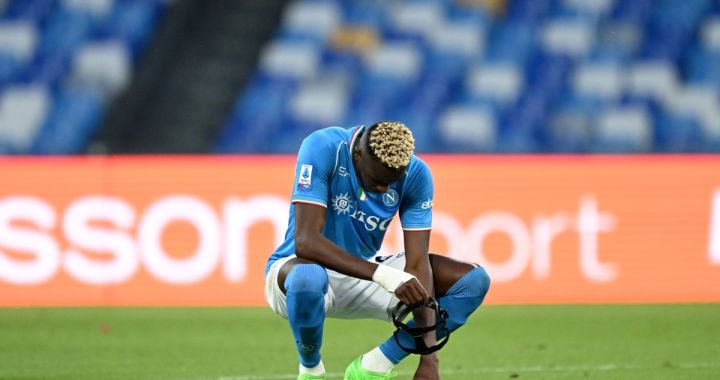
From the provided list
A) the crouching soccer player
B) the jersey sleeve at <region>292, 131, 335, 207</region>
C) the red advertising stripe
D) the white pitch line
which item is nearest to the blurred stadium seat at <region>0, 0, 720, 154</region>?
the red advertising stripe

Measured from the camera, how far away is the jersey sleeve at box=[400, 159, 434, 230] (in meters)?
A: 5.68

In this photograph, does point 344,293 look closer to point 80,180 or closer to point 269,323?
point 269,323

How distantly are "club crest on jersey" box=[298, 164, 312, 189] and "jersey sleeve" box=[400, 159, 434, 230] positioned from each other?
1.63ft

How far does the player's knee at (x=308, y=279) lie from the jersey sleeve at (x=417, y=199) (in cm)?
56

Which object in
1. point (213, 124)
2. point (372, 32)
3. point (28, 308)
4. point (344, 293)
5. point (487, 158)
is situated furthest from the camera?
point (372, 32)

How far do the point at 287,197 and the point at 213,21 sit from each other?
6.14 metres

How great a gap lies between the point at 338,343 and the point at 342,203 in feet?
10.1

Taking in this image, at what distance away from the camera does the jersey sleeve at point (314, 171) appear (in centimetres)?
543

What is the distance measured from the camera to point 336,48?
16047mm

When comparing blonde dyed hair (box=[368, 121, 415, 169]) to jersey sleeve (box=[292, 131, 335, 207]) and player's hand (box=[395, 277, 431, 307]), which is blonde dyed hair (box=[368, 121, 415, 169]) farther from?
player's hand (box=[395, 277, 431, 307])

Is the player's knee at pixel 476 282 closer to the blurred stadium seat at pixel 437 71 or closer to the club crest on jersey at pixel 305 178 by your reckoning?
the club crest on jersey at pixel 305 178

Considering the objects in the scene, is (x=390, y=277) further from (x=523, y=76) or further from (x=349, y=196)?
(x=523, y=76)

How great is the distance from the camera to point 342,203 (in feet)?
18.5

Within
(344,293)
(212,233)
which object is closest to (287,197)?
(212,233)
